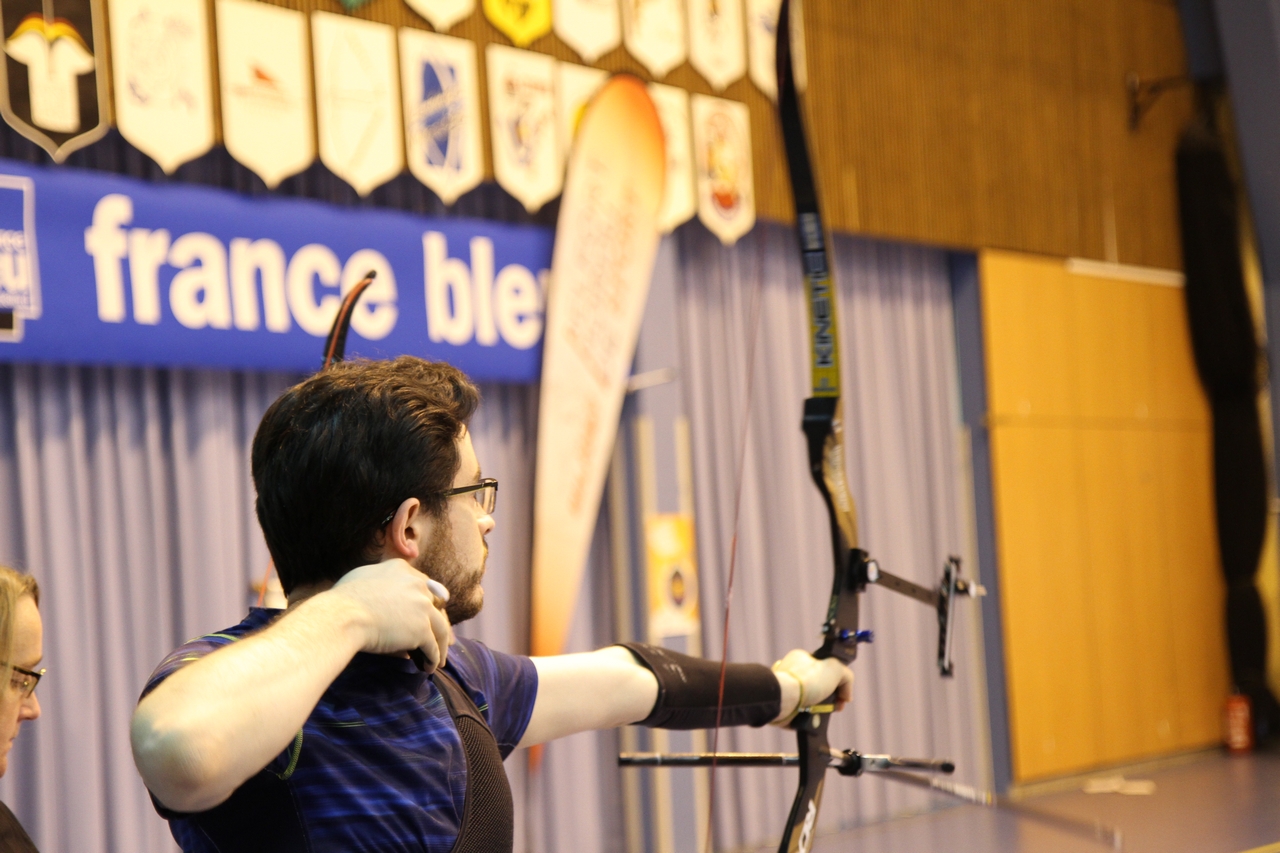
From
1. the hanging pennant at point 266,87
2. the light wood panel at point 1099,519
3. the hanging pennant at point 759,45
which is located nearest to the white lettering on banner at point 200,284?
the hanging pennant at point 266,87

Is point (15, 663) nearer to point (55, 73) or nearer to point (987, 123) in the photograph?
point (55, 73)

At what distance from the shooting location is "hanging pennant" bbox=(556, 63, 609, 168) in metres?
4.39

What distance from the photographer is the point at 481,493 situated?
1.27 metres

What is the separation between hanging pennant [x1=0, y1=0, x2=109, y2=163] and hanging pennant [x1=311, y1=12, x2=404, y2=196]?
0.63 metres

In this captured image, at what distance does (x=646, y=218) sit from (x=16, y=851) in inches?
119

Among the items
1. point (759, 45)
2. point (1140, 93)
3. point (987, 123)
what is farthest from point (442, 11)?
point (1140, 93)

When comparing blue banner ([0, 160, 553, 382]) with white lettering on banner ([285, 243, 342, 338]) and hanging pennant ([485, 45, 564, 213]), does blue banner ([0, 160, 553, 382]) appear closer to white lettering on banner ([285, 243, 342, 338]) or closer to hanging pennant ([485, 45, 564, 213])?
white lettering on banner ([285, 243, 342, 338])

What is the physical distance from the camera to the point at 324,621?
1.03 metres

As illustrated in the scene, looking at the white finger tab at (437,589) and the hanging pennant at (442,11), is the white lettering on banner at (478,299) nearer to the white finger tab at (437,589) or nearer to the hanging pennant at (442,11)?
the hanging pennant at (442,11)

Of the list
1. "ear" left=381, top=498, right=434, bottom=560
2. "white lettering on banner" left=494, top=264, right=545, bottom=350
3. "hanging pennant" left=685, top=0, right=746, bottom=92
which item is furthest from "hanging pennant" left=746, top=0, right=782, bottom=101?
"ear" left=381, top=498, right=434, bottom=560

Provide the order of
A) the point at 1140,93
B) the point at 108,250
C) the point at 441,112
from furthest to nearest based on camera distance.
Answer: the point at 1140,93, the point at 441,112, the point at 108,250

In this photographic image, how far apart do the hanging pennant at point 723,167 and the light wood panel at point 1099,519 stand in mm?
1458

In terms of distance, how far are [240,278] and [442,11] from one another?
1127mm

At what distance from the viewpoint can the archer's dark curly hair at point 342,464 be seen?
1.14m
